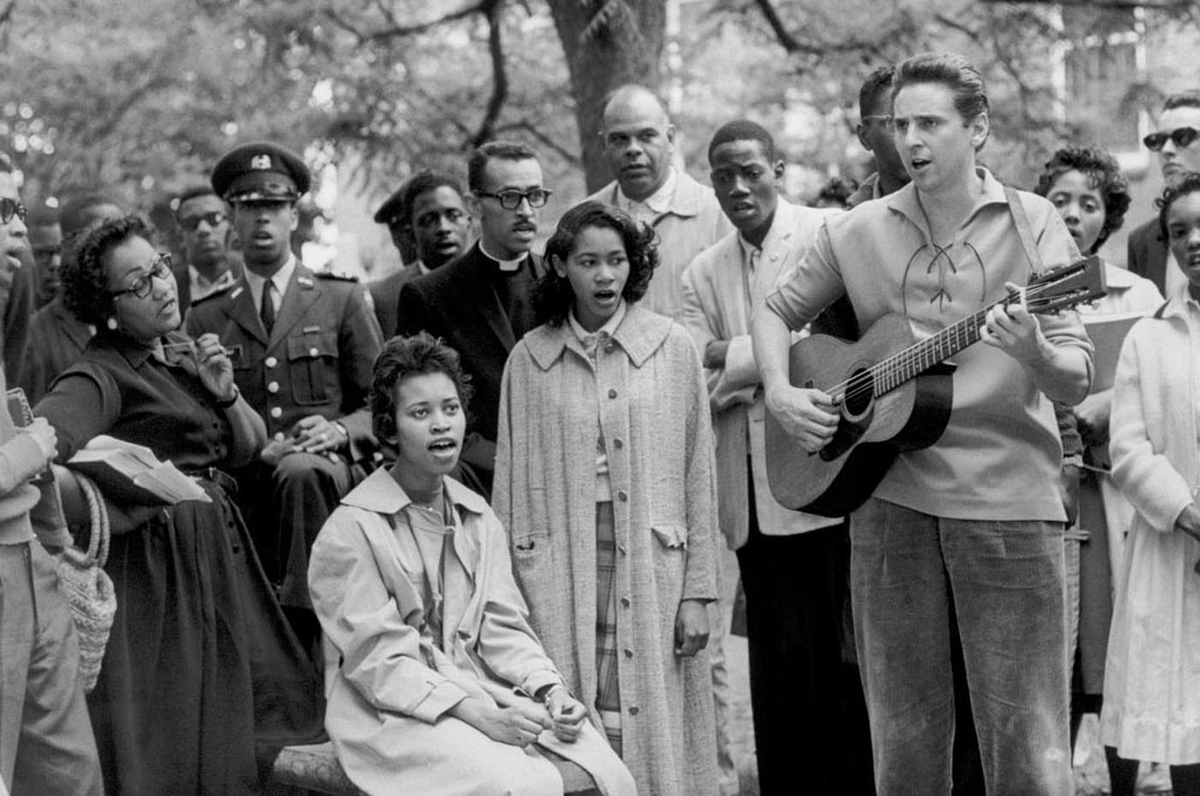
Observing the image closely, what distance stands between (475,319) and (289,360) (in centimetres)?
78

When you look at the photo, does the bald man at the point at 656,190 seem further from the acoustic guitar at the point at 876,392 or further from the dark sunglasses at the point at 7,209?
the dark sunglasses at the point at 7,209

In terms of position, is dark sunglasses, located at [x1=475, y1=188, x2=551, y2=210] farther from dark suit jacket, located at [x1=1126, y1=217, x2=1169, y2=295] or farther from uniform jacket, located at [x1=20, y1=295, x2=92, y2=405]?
dark suit jacket, located at [x1=1126, y1=217, x2=1169, y2=295]

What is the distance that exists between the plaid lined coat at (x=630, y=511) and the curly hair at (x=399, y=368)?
0.36m

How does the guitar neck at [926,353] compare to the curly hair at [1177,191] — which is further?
the curly hair at [1177,191]

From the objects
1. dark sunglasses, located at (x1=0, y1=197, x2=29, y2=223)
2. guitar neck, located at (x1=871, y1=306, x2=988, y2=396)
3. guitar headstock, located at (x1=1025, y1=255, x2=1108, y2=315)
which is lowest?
guitar neck, located at (x1=871, y1=306, x2=988, y2=396)

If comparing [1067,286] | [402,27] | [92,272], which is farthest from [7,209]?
[402,27]

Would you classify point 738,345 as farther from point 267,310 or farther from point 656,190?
point 267,310

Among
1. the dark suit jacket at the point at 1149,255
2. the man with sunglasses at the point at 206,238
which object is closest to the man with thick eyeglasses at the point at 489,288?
the man with sunglasses at the point at 206,238

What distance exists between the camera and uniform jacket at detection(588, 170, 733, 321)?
7395 mm

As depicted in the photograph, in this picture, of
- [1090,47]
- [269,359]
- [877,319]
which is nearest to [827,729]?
[877,319]

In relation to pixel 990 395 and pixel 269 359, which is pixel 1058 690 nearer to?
pixel 990 395

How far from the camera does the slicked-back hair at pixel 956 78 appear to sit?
5.10 m

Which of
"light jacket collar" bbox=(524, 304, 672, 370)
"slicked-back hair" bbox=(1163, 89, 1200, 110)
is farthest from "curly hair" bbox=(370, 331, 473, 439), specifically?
"slicked-back hair" bbox=(1163, 89, 1200, 110)

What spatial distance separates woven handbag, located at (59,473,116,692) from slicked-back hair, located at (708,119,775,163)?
2.60m
